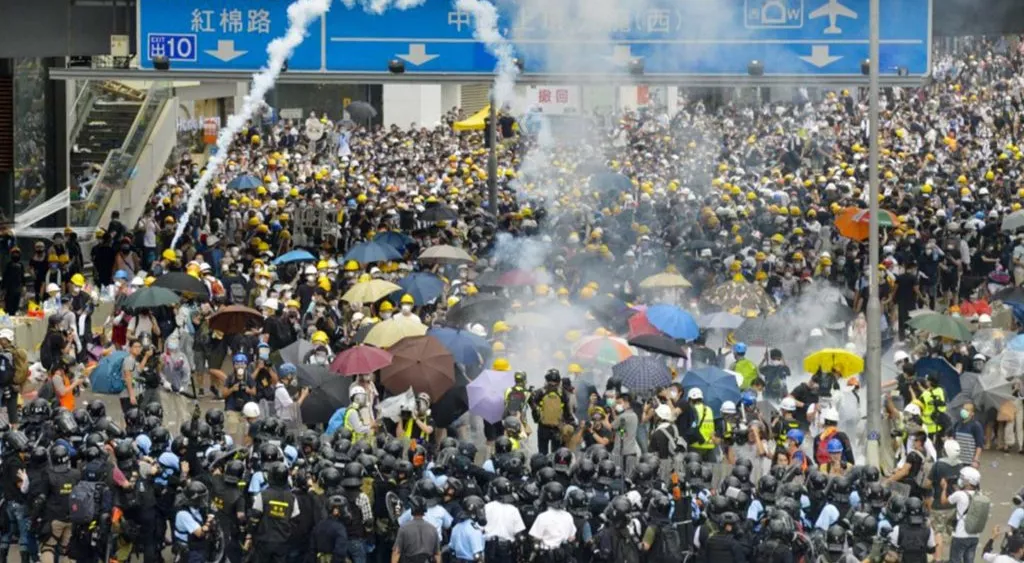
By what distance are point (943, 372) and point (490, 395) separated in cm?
461

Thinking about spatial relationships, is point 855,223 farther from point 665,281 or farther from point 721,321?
point 721,321

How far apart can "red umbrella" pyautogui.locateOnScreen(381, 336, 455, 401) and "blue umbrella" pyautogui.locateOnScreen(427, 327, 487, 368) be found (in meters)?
0.72

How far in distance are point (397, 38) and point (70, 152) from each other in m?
12.1

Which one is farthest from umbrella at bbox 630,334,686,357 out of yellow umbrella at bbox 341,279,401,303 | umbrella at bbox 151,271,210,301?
umbrella at bbox 151,271,210,301

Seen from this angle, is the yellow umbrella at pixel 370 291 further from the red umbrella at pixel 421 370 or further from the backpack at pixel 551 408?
the backpack at pixel 551 408

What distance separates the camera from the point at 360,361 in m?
19.2

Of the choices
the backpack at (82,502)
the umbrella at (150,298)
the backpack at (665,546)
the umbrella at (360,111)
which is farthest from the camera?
the umbrella at (360,111)

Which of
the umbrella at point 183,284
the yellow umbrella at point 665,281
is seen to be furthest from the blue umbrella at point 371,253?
the yellow umbrella at point 665,281

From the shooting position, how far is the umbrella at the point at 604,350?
20.2m

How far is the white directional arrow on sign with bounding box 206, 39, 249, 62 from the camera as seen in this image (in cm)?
2483

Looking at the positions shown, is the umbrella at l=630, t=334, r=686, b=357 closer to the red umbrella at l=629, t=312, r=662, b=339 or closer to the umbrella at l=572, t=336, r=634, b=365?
the umbrella at l=572, t=336, r=634, b=365

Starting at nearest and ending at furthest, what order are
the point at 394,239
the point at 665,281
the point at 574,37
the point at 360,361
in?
the point at 360,361 < the point at 665,281 < the point at 574,37 < the point at 394,239

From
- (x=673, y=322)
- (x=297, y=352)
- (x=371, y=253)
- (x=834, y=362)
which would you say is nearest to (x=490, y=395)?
(x=297, y=352)

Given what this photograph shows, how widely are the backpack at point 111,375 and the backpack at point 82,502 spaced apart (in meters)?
4.08
